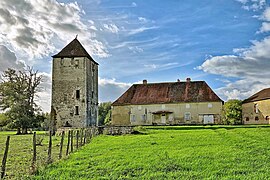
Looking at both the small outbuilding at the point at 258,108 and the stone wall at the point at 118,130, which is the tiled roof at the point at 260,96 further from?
the stone wall at the point at 118,130

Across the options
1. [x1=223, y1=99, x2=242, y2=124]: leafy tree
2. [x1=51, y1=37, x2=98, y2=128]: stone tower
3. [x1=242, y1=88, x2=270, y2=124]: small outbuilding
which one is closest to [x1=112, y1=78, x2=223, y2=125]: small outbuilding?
[x1=51, y1=37, x2=98, y2=128]: stone tower

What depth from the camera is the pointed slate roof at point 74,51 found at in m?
47.9

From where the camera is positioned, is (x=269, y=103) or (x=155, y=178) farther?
(x=269, y=103)

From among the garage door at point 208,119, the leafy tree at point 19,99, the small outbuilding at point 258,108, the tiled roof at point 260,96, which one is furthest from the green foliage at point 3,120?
the tiled roof at point 260,96

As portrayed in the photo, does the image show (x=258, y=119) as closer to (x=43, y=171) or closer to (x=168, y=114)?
(x=168, y=114)

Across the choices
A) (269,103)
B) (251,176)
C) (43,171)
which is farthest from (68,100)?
(251,176)

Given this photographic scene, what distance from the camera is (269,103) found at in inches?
2029

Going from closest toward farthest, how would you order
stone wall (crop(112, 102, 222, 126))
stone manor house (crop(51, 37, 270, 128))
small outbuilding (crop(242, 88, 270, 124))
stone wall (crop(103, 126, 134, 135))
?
stone wall (crop(103, 126, 134, 135)), stone manor house (crop(51, 37, 270, 128)), stone wall (crop(112, 102, 222, 126)), small outbuilding (crop(242, 88, 270, 124))

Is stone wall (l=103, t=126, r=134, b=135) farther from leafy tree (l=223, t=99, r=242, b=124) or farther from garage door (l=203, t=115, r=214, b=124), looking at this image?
leafy tree (l=223, t=99, r=242, b=124)

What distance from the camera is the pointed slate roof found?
47.9m

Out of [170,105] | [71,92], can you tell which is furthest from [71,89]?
[170,105]

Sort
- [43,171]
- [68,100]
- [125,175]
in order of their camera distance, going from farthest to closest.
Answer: [68,100] → [43,171] → [125,175]

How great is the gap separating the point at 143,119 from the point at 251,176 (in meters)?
42.0

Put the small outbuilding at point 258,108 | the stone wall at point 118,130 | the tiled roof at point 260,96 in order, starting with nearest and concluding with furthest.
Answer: the stone wall at point 118,130
the small outbuilding at point 258,108
the tiled roof at point 260,96
